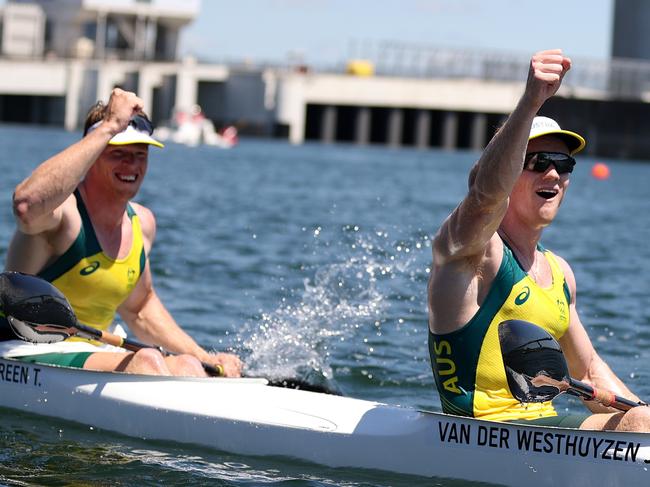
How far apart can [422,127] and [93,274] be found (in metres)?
62.0

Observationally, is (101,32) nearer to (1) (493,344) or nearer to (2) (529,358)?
(1) (493,344)

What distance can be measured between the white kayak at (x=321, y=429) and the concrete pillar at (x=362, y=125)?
60.6m

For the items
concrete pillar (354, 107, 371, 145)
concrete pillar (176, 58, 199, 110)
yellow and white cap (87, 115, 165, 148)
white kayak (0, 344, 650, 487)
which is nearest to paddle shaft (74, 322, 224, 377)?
white kayak (0, 344, 650, 487)

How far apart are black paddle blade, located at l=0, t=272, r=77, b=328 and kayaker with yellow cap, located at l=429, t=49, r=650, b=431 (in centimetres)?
192

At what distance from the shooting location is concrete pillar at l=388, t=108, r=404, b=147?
67500 millimetres

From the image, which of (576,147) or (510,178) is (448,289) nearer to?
(510,178)

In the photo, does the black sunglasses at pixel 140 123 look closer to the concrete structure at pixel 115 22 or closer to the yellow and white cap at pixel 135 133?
the yellow and white cap at pixel 135 133

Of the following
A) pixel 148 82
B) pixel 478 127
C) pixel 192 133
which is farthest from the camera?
pixel 478 127

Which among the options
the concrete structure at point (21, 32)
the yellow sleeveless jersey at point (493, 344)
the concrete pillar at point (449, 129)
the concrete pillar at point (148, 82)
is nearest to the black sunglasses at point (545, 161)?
the yellow sleeveless jersey at point (493, 344)

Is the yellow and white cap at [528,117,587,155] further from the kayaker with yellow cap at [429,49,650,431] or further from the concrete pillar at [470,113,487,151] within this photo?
the concrete pillar at [470,113,487,151]

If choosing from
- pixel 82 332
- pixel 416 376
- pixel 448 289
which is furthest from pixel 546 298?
pixel 416 376

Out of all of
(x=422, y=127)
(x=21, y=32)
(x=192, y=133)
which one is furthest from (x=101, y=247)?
(x=21, y=32)

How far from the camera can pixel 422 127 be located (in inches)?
2677

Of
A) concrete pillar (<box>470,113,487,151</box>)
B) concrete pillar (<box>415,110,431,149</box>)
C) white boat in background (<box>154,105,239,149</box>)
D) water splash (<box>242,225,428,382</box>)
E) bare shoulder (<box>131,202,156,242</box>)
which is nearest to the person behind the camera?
bare shoulder (<box>131,202,156,242</box>)
